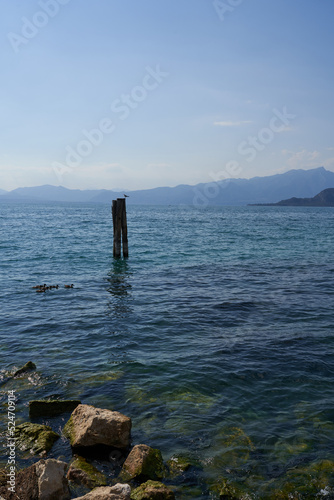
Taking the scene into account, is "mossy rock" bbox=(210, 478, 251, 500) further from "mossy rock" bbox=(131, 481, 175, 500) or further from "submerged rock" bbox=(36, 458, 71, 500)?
"submerged rock" bbox=(36, 458, 71, 500)

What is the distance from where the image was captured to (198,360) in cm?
1167

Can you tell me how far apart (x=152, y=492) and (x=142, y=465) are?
77cm

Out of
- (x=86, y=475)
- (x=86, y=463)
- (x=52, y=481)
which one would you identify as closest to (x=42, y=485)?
(x=52, y=481)

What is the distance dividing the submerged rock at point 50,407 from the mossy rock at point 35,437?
52 centimetres

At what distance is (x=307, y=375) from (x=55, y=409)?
6824 millimetres

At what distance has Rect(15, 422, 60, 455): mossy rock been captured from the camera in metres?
7.51

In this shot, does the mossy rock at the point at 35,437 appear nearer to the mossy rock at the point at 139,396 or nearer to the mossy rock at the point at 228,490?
the mossy rock at the point at 139,396

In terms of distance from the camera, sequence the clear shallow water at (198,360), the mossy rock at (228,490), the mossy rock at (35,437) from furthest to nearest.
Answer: the clear shallow water at (198,360)
the mossy rock at (35,437)
the mossy rock at (228,490)

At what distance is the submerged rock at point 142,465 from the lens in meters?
6.71

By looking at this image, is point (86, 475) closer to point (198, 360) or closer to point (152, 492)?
point (152, 492)

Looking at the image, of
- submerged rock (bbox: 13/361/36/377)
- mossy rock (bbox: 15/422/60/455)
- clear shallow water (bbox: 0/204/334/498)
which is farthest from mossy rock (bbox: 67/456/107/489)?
submerged rock (bbox: 13/361/36/377)

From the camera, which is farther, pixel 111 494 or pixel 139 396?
pixel 139 396

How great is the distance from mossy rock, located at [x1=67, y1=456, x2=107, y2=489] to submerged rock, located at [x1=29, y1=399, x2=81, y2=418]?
1960mm

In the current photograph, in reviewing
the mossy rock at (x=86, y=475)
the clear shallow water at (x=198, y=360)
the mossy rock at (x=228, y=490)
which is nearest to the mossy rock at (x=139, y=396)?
the clear shallow water at (x=198, y=360)
